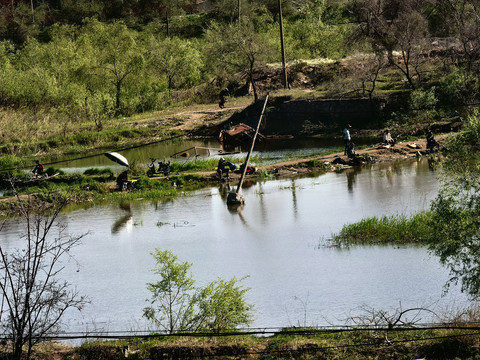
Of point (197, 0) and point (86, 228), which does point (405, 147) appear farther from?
point (197, 0)

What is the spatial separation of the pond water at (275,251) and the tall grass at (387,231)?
0.60m

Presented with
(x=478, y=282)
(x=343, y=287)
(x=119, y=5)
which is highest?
(x=119, y=5)

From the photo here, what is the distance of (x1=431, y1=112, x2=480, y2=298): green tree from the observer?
13.8 metres

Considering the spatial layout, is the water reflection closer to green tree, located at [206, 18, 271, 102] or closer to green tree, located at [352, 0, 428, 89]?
green tree, located at [352, 0, 428, 89]

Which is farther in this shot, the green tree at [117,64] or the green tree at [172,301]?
the green tree at [117,64]

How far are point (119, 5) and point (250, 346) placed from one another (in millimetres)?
81870

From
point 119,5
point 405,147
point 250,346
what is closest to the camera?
point 250,346

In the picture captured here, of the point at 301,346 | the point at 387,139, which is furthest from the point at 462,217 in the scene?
the point at 387,139

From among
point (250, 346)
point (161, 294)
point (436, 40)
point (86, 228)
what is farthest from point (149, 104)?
point (250, 346)

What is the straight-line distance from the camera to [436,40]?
5575cm

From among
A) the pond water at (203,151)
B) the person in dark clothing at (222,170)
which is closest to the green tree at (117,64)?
the pond water at (203,151)

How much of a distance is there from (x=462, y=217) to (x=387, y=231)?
7761 mm

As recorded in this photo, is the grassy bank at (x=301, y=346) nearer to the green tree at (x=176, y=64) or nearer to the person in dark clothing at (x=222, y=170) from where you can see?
the person in dark clothing at (x=222, y=170)

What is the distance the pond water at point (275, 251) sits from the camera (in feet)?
54.6
